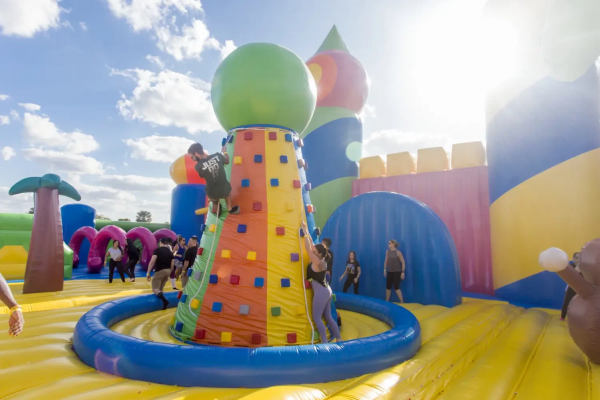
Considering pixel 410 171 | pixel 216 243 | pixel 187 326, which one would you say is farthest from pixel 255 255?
pixel 410 171

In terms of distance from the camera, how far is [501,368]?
3018mm

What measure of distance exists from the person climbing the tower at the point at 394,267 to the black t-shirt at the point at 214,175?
3315mm

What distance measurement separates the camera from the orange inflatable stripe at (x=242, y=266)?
3453mm

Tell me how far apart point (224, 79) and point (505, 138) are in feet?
17.1

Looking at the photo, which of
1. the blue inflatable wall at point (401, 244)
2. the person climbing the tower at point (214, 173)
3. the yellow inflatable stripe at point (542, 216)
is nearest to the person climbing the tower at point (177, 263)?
the blue inflatable wall at point (401, 244)

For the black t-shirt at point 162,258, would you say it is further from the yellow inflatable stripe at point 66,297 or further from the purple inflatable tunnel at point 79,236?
the purple inflatable tunnel at point 79,236

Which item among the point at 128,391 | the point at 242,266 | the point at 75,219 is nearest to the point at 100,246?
the point at 75,219

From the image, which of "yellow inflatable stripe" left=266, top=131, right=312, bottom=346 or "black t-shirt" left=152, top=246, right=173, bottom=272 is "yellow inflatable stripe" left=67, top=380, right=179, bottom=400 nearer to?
"yellow inflatable stripe" left=266, top=131, right=312, bottom=346

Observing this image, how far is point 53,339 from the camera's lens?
3.54 metres

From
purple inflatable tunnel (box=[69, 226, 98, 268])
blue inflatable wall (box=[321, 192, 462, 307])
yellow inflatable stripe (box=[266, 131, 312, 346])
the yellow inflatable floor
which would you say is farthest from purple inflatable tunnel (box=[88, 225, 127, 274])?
yellow inflatable stripe (box=[266, 131, 312, 346])

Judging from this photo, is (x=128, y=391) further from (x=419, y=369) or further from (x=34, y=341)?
(x=419, y=369)

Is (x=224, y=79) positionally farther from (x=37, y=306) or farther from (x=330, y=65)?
(x=330, y=65)

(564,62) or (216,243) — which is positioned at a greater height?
(564,62)

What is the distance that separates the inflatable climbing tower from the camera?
3.50m
